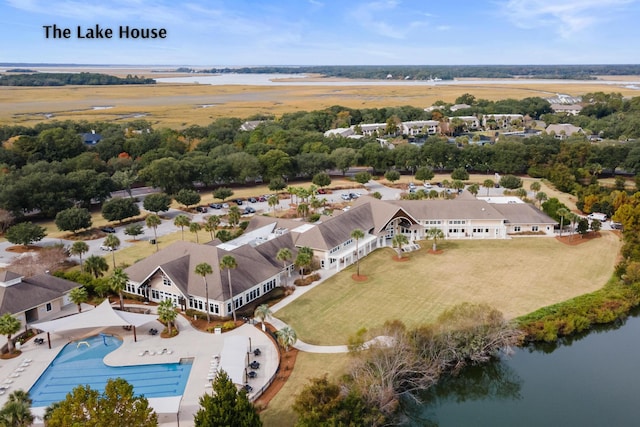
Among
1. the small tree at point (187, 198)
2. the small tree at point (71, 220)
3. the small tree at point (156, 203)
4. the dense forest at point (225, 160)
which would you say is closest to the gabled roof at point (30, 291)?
the small tree at point (71, 220)

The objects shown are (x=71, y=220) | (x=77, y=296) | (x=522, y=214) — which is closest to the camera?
(x=77, y=296)

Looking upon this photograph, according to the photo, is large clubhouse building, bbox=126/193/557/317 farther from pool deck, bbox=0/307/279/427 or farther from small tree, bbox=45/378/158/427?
small tree, bbox=45/378/158/427

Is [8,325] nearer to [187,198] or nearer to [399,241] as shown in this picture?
[399,241]

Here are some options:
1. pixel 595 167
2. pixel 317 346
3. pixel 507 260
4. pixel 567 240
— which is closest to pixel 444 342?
pixel 317 346

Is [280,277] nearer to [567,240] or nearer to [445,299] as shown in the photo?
[445,299]

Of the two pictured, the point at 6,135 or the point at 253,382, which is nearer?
the point at 253,382

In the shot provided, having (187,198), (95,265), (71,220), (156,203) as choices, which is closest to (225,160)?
(187,198)
